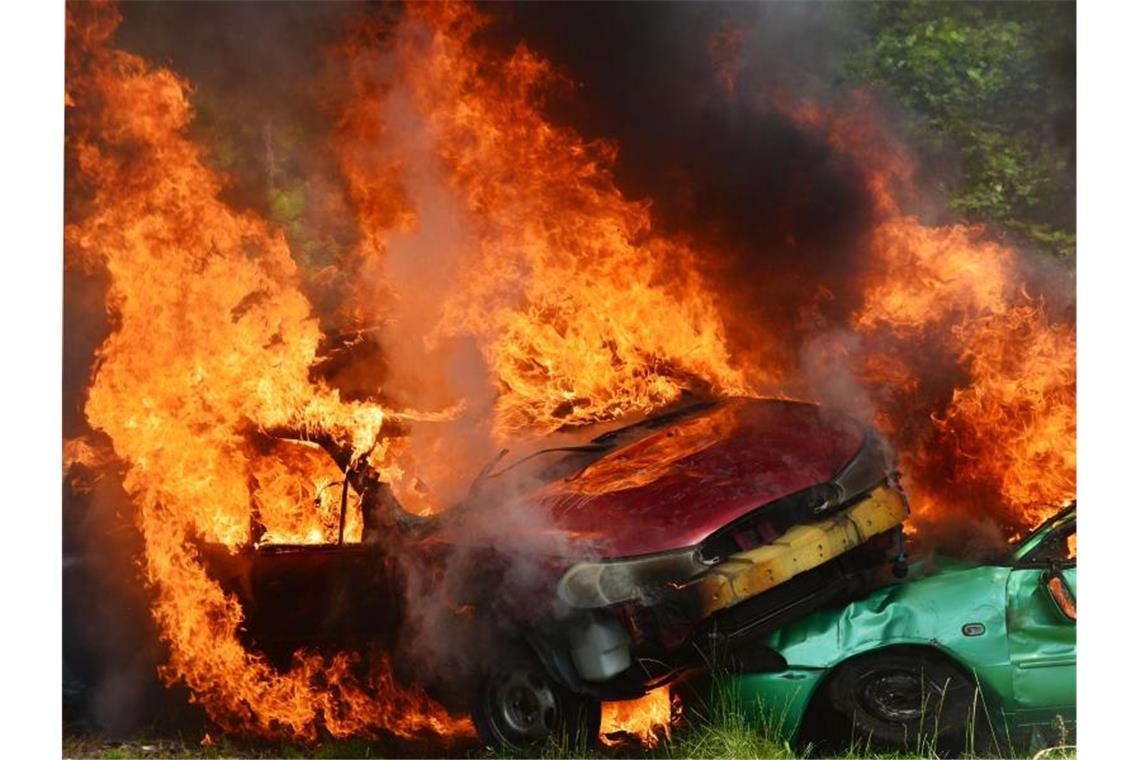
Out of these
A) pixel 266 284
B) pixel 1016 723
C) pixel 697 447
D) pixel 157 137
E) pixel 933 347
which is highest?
pixel 157 137

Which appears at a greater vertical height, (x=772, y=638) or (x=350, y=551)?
(x=350, y=551)

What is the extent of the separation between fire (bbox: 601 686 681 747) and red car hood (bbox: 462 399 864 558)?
26.7 inches

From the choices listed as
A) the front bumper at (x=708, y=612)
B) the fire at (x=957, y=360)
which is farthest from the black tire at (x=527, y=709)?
the fire at (x=957, y=360)

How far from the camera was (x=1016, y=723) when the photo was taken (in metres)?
5.38

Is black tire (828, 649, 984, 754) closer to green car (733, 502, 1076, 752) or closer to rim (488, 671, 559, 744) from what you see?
green car (733, 502, 1076, 752)

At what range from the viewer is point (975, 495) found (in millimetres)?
5488

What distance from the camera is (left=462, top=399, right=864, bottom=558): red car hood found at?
537cm

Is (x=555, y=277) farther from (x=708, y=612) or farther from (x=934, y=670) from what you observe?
(x=934, y=670)

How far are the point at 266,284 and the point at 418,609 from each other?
1.67 m

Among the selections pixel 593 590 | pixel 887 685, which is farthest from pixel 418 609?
pixel 887 685

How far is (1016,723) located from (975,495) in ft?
3.36

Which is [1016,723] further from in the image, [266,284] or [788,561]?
[266,284]

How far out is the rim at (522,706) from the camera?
214 inches

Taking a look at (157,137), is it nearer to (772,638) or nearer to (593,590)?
(593,590)
